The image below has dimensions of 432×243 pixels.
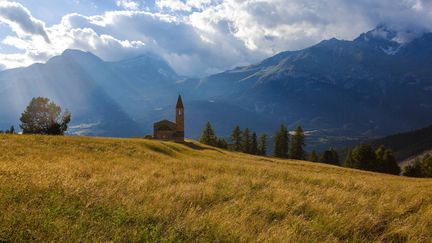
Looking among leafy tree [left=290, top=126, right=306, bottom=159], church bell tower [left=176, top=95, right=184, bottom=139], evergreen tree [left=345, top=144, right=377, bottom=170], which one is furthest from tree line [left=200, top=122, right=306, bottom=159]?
evergreen tree [left=345, top=144, right=377, bottom=170]

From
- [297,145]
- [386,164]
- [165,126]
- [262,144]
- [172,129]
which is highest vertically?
[165,126]

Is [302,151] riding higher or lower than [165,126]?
lower

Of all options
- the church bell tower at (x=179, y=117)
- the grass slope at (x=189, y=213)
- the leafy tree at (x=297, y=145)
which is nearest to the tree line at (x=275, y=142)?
the leafy tree at (x=297, y=145)

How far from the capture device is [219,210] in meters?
7.09

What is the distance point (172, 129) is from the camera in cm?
8256

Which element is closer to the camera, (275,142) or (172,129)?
(172,129)

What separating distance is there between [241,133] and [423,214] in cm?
9307

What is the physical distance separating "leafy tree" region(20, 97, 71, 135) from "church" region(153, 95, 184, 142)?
935 inches

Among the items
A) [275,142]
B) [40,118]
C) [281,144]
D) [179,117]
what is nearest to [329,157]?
[281,144]

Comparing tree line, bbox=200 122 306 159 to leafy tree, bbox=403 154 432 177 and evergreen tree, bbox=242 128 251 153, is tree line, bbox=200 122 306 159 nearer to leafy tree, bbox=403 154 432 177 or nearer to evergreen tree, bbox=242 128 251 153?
evergreen tree, bbox=242 128 251 153

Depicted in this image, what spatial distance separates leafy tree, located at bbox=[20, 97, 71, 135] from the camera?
2719 inches

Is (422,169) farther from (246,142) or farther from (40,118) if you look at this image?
(40,118)

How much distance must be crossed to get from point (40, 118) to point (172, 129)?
102ft

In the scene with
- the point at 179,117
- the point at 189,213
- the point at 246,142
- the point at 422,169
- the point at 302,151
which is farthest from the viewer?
the point at 246,142
